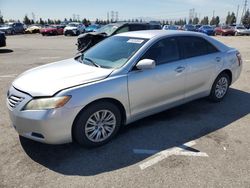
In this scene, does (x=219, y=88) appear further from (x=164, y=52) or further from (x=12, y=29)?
(x=12, y=29)

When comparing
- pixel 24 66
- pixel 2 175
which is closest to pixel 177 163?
pixel 2 175

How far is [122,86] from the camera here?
11.9 ft

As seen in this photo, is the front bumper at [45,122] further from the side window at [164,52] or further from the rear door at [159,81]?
the side window at [164,52]

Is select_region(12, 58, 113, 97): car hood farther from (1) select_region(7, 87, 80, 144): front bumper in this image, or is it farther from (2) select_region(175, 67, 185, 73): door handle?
(2) select_region(175, 67, 185, 73): door handle

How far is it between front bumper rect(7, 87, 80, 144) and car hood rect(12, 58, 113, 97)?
0.58 ft

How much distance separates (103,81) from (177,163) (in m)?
1.45

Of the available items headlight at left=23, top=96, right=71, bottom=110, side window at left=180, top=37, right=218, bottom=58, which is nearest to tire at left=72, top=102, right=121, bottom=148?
headlight at left=23, top=96, right=71, bottom=110

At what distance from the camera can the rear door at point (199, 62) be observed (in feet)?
15.0

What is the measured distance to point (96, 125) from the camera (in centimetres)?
358

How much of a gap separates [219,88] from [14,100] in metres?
4.04

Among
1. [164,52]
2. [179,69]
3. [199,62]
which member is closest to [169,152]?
[179,69]

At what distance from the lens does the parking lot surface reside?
115 inches

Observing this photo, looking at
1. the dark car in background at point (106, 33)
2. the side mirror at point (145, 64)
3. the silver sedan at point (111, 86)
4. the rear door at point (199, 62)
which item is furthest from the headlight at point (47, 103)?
the dark car in background at point (106, 33)

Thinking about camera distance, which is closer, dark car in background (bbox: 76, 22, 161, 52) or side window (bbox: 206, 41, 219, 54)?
side window (bbox: 206, 41, 219, 54)
